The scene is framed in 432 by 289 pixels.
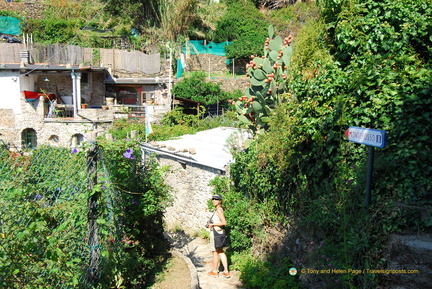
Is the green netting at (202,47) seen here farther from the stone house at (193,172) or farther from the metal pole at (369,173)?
the metal pole at (369,173)

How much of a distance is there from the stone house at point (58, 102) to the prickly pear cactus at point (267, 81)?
11.5 m

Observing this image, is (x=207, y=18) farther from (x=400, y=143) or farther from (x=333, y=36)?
(x=400, y=143)

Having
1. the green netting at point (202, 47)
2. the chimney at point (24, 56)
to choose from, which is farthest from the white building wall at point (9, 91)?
the green netting at point (202, 47)

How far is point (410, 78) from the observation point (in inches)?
174

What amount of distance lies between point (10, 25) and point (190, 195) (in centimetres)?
2349

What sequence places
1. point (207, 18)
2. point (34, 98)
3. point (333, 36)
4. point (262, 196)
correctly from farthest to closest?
point (207, 18), point (34, 98), point (262, 196), point (333, 36)

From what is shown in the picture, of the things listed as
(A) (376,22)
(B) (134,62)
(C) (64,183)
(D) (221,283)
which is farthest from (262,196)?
(B) (134,62)

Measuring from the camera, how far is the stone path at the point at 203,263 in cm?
628

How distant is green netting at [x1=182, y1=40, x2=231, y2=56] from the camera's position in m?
26.4

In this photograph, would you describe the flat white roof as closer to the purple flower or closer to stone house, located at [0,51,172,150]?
the purple flower

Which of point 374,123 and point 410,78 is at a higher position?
point 410,78

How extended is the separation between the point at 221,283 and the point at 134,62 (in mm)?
20062

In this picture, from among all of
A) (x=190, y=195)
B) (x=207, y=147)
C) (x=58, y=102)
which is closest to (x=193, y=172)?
(x=190, y=195)

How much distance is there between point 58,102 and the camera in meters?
22.0
